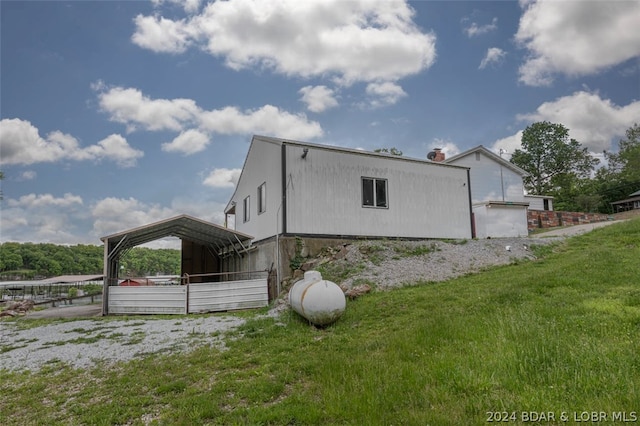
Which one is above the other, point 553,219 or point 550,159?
Answer: point 550,159

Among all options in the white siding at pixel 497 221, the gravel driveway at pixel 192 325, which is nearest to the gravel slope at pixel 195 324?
the gravel driveway at pixel 192 325

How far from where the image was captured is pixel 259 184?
1739 centimetres

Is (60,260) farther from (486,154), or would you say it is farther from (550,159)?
(550,159)

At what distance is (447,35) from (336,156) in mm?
6121

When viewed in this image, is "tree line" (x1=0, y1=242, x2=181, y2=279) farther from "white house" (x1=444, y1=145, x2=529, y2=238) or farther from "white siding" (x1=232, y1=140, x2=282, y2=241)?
"white house" (x1=444, y1=145, x2=529, y2=238)

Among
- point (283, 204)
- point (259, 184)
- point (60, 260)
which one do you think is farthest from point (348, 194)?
point (60, 260)

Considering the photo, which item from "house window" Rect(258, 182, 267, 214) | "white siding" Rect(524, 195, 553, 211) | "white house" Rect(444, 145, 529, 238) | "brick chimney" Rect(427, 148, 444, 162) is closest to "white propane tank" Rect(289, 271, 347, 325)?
"house window" Rect(258, 182, 267, 214)

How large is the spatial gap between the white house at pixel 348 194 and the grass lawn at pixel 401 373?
6671 millimetres

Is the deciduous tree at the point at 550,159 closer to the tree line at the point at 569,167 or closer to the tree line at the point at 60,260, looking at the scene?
the tree line at the point at 569,167

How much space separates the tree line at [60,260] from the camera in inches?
3088

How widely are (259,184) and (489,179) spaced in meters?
19.2

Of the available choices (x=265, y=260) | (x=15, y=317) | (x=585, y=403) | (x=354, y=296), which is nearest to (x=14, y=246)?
(x=15, y=317)

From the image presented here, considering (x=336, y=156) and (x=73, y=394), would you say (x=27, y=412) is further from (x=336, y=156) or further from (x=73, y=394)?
(x=336, y=156)

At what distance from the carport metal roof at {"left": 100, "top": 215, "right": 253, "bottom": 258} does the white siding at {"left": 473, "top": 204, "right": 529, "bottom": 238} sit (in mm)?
11990
